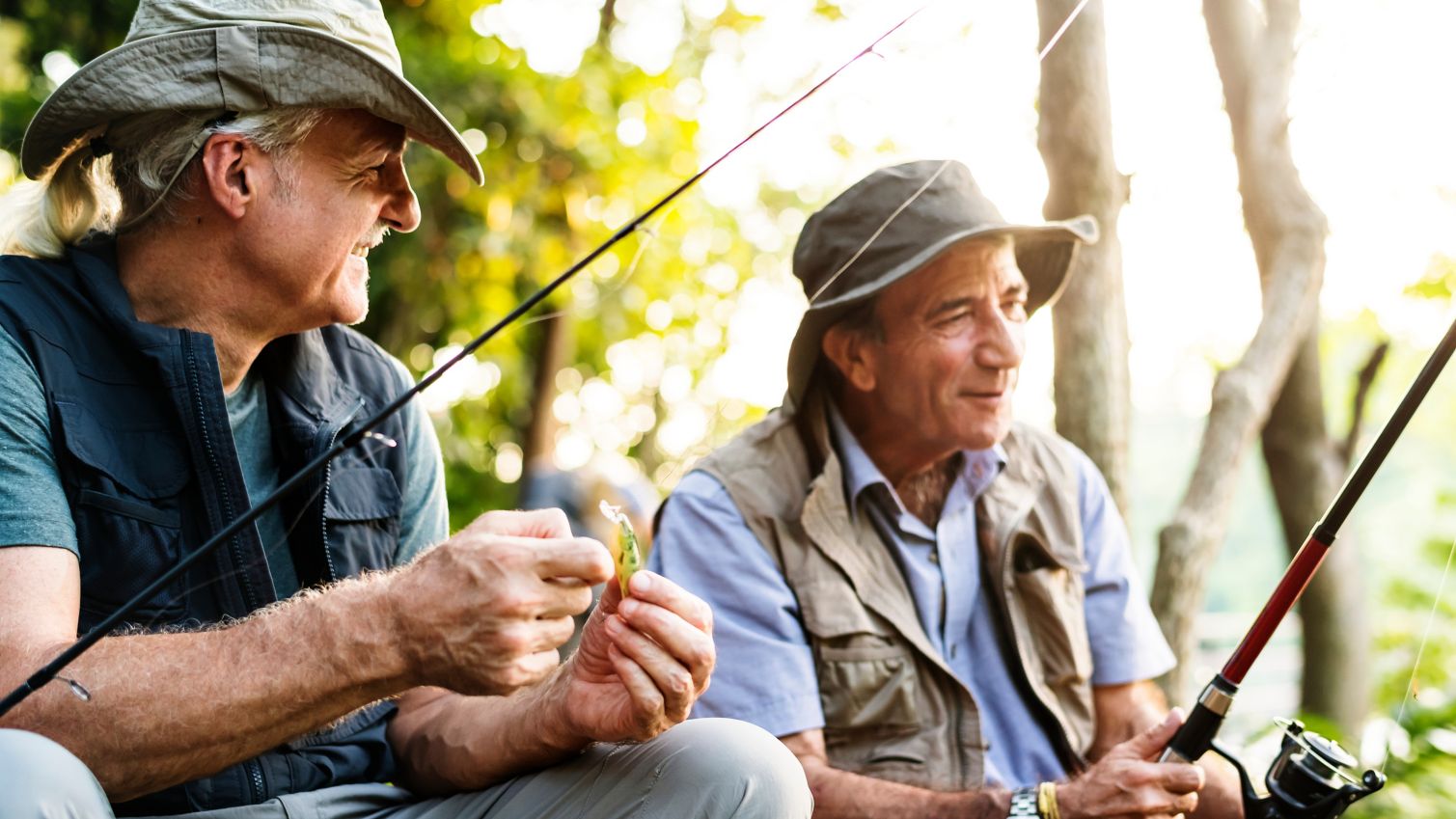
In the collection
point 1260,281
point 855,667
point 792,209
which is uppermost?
point 792,209

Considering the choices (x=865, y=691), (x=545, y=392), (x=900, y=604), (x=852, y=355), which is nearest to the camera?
(x=865, y=691)

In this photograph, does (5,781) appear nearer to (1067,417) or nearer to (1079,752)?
(1079,752)

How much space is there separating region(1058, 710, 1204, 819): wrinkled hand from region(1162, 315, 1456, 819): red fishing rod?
0.11 ft

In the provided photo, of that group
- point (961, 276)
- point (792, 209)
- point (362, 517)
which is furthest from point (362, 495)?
point (792, 209)

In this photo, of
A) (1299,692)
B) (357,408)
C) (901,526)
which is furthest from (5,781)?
(1299,692)

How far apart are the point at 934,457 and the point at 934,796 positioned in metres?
0.81

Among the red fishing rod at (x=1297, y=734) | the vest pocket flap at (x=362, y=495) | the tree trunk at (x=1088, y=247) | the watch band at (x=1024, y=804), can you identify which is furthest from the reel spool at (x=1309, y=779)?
the vest pocket flap at (x=362, y=495)

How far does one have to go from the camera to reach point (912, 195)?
300cm

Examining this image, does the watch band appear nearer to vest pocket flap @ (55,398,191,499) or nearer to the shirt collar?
the shirt collar

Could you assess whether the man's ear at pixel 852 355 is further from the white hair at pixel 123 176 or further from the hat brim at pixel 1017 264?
the white hair at pixel 123 176

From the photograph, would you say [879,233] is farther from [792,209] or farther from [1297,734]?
[792,209]

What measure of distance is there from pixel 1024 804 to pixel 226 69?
6.30 ft

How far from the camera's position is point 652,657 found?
190cm

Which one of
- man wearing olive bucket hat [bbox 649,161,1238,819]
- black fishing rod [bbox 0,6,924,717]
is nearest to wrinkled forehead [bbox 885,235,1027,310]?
man wearing olive bucket hat [bbox 649,161,1238,819]
